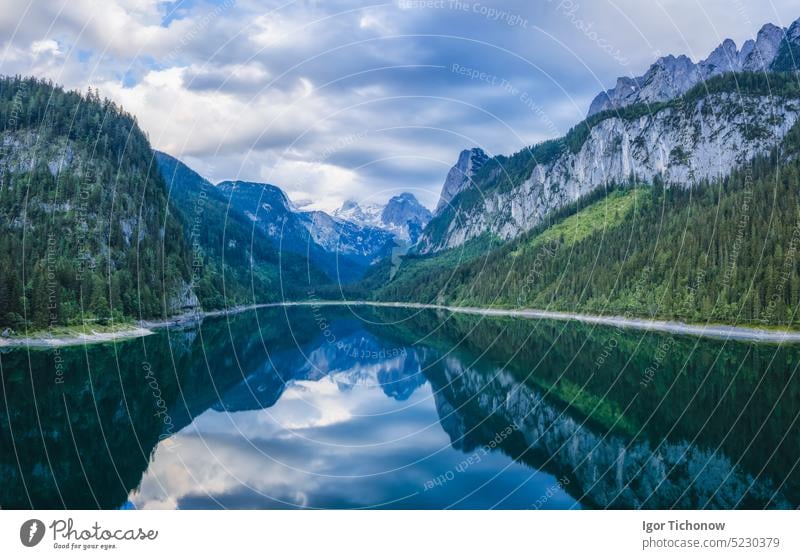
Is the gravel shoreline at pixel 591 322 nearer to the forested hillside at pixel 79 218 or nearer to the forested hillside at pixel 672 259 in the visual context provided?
the forested hillside at pixel 672 259

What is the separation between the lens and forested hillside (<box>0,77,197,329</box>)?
72.2m

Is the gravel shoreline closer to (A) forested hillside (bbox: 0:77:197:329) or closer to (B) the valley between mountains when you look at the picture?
(B) the valley between mountains

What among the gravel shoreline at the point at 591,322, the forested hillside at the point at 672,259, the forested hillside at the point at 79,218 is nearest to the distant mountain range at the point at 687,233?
the forested hillside at the point at 672,259

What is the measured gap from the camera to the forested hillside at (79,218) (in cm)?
7219
